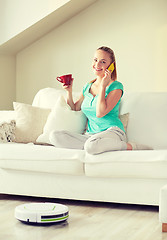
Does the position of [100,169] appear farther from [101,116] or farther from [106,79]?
[106,79]

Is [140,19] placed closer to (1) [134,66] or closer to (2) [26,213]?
(1) [134,66]

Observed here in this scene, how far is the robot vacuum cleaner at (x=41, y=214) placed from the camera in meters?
2.58

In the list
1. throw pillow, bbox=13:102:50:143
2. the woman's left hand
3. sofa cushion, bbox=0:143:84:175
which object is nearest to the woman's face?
the woman's left hand

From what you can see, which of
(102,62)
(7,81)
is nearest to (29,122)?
(102,62)

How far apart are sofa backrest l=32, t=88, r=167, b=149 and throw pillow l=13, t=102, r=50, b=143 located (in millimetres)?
679

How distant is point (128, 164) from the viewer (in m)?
3.01

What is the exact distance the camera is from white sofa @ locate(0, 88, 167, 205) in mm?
2998

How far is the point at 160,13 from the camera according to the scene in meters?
5.65

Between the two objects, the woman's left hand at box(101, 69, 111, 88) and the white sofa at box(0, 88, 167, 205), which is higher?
the woman's left hand at box(101, 69, 111, 88)

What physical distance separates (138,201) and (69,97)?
113 cm

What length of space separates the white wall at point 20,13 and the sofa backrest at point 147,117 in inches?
76.1

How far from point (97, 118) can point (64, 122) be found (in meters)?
0.31

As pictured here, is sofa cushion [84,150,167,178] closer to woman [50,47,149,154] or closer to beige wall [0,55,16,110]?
woman [50,47,149,154]

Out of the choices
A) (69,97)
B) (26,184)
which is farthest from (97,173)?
(69,97)
